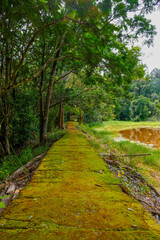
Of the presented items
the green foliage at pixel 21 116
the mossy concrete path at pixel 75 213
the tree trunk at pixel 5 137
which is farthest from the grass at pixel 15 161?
the green foliage at pixel 21 116

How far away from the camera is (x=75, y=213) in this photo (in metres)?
0.99

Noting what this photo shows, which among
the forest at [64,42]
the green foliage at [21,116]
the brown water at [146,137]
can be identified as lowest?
the brown water at [146,137]

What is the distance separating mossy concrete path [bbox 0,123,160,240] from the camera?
808 mm

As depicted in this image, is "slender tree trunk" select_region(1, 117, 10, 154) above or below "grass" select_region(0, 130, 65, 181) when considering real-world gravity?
above

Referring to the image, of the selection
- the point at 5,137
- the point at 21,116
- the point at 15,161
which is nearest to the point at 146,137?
the point at 21,116

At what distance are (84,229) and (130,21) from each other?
11.4 ft

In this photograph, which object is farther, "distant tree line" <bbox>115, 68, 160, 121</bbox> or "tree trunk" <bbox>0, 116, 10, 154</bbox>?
"distant tree line" <bbox>115, 68, 160, 121</bbox>

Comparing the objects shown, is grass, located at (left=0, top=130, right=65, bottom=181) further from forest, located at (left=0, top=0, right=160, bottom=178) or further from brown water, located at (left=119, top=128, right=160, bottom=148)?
brown water, located at (left=119, top=128, right=160, bottom=148)

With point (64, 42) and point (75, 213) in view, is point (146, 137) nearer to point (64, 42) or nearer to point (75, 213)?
point (64, 42)

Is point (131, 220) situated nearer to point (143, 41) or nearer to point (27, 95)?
point (143, 41)

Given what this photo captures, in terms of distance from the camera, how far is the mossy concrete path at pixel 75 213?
2.65ft

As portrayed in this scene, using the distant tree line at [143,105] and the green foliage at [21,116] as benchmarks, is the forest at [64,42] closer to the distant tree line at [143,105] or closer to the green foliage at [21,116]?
the green foliage at [21,116]

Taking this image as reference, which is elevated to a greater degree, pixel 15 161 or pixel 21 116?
pixel 21 116

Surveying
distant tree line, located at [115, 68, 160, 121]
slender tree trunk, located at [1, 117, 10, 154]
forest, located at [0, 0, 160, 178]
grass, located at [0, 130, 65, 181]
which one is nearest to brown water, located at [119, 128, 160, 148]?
forest, located at [0, 0, 160, 178]
